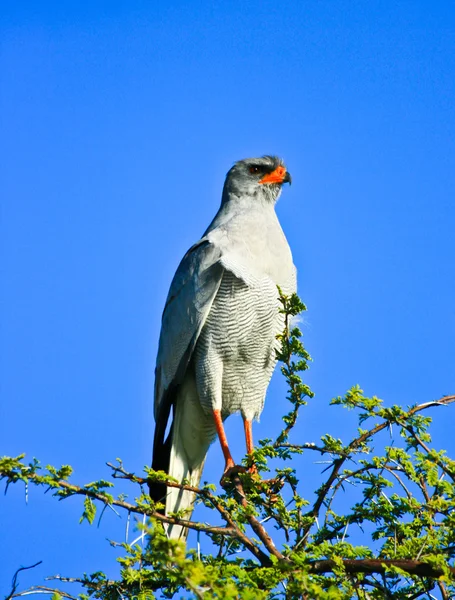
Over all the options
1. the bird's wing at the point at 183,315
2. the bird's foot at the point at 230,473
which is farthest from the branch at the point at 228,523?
the bird's wing at the point at 183,315

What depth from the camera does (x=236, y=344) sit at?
5.69 metres

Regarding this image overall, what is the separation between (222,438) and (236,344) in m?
0.65

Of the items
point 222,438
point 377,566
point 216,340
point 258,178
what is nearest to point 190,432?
point 222,438

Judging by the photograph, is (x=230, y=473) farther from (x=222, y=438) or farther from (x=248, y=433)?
(x=248, y=433)

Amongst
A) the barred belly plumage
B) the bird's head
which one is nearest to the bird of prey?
the barred belly plumage

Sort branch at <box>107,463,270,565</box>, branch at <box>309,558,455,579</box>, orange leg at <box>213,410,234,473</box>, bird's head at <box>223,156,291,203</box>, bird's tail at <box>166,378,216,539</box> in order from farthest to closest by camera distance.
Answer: bird's head at <box>223,156,291,203</box> < bird's tail at <box>166,378,216,539</box> < orange leg at <box>213,410,234,473</box> < branch at <box>107,463,270,565</box> < branch at <box>309,558,455,579</box>

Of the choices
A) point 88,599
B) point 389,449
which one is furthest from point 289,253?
point 88,599

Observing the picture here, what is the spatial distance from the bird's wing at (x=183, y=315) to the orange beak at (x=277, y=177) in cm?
96

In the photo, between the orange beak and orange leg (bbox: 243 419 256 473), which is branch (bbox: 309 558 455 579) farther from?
the orange beak

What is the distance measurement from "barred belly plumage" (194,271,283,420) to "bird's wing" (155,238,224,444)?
0.07 meters

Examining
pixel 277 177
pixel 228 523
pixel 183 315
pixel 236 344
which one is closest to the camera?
pixel 228 523

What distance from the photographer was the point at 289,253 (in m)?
6.12

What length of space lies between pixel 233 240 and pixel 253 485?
1956 millimetres

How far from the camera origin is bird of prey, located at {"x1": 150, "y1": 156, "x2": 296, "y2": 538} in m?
5.64
